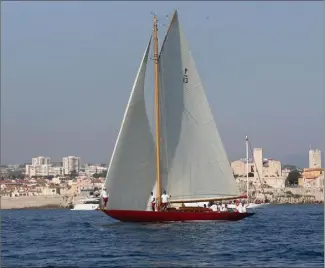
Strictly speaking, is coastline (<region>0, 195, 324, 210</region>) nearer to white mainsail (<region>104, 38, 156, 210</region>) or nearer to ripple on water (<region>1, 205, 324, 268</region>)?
white mainsail (<region>104, 38, 156, 210</region>)

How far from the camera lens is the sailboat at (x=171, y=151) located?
4731cm

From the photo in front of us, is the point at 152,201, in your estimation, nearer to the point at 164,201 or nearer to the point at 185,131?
the point at 164,201

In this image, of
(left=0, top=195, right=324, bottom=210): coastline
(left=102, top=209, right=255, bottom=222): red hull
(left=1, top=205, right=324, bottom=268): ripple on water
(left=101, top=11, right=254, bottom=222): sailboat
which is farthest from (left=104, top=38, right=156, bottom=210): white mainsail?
(left=0, top=195, right=324, bottom=210): coastline

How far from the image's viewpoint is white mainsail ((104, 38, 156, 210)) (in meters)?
47.1

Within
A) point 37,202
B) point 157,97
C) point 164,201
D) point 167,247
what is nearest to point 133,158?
point 164,201

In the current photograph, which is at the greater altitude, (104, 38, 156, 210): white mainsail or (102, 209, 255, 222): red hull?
(104, 38, 156, 210): white mainsail

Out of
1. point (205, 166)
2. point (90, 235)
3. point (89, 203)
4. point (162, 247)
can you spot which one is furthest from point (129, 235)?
point (89, 203)

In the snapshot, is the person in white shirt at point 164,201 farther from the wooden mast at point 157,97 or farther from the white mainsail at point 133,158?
the white mainsail at point 133,158

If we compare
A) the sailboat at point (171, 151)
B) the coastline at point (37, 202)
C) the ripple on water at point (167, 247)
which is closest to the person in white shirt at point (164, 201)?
the sailboat at point (171, 151)

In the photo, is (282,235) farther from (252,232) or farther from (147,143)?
(147,143)

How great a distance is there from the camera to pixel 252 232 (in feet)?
146

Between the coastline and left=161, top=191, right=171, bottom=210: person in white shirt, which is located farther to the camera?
the coastline

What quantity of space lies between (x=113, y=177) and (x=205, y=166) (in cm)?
575

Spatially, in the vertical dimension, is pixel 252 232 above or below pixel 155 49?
below
